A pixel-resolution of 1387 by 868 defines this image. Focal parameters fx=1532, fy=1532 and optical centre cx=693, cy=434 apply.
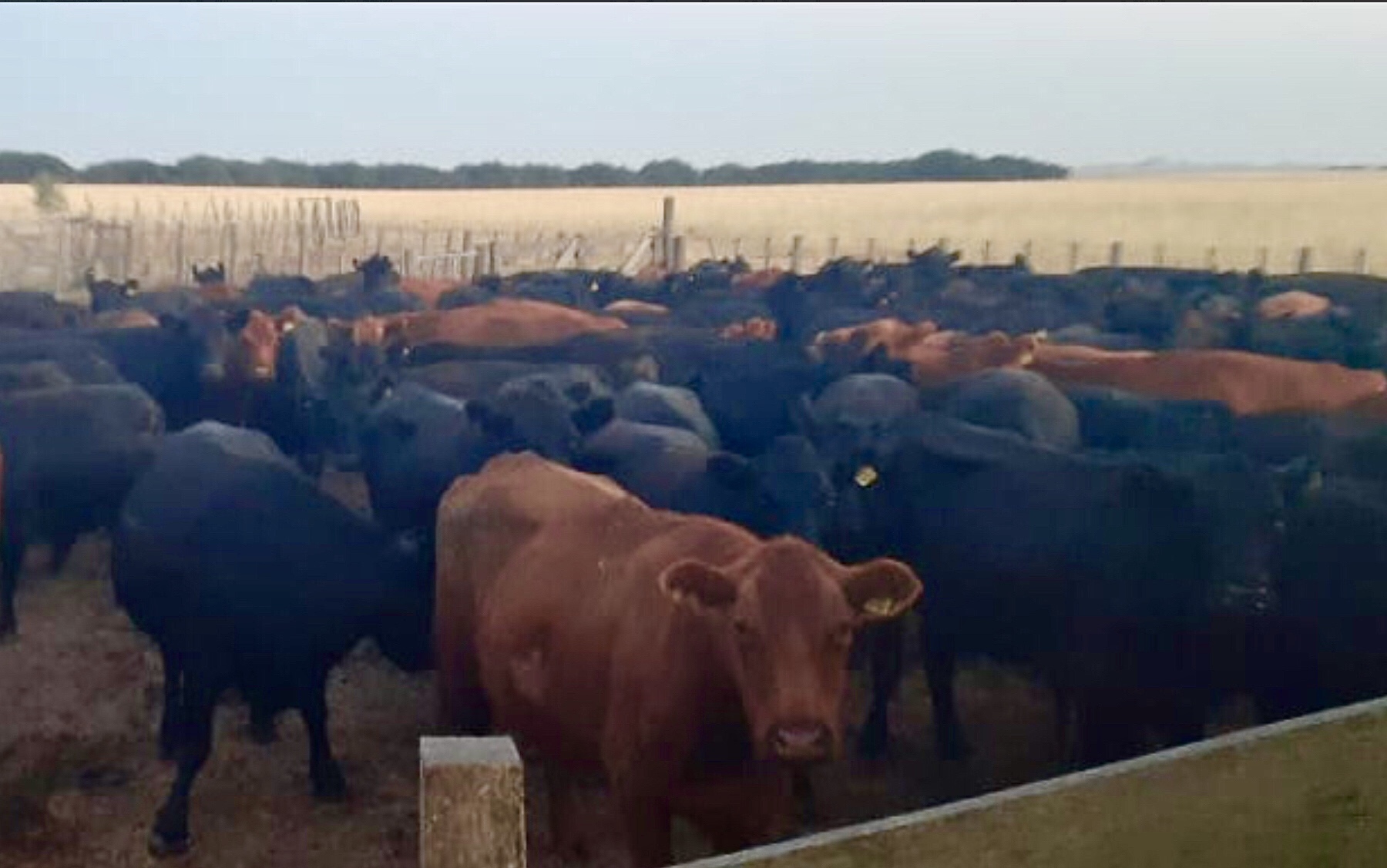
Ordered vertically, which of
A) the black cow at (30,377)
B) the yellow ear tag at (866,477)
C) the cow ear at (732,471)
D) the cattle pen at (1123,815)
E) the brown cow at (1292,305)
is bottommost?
the black cow at (30,377)

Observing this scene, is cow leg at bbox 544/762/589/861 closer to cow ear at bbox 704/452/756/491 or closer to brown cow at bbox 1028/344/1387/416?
cow ear at bbox 704/452/756/491

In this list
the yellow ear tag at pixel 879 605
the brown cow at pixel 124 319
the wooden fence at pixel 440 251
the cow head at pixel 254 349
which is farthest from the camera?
the wooden fence at pixel 440 251

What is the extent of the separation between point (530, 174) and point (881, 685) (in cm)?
7637

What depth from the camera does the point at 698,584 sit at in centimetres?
441

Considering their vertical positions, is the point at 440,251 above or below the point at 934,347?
below

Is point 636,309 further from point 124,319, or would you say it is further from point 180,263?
point 180,263

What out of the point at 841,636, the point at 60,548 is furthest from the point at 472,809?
the point at 60,548

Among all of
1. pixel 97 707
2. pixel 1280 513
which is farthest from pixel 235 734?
pixel 1280 513

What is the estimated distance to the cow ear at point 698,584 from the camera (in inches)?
173

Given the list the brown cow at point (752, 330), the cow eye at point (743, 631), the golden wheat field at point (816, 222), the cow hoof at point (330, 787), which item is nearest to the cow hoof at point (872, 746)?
the cow hoof at point (330, 787)

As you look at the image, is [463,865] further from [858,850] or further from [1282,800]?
[1282,800]

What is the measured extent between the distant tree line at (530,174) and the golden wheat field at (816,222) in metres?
8.49

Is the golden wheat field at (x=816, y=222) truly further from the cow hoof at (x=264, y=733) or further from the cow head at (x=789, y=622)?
the cow head at (x=789, y=622)

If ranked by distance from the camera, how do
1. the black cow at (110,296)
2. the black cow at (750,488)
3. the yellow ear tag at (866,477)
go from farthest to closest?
1. the black cow at (110,296)
2. the yellow ear tag at (866,477)
3. the black cow at (750,488)
